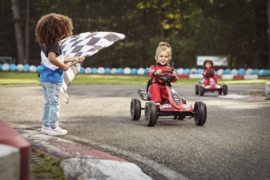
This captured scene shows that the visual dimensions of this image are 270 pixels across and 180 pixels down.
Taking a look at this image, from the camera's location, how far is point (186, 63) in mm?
37281

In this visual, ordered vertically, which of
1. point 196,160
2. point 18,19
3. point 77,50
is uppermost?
point 18,19

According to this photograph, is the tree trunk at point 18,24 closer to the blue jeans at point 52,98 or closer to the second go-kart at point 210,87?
the second go-kart at point 210,87

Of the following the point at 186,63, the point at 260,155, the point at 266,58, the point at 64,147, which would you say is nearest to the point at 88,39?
the point at 64,147

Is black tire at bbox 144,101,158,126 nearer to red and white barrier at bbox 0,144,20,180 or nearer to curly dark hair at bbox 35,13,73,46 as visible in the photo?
curly dark hair at bbox 35,13,73,46

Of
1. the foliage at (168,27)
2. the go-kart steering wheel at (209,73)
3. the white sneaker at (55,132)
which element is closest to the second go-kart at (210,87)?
the go-kart steering wheel at (209,73)

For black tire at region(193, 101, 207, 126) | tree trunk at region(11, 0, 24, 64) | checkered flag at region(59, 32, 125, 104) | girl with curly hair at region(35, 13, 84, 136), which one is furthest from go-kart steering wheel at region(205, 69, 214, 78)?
tree trunk at region(11, 0, 24, 64)

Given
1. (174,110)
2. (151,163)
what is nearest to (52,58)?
(151,163)

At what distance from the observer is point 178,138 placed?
393 centimetres

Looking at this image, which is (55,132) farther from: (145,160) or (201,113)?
(201,113)

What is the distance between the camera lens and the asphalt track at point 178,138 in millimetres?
2768

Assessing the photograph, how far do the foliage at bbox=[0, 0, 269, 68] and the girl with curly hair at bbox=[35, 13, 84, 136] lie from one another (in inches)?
1242

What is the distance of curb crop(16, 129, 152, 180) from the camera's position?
2455 mm

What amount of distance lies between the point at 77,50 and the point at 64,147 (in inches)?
64.8

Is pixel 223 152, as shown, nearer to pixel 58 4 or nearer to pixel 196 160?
pixel 196 160
